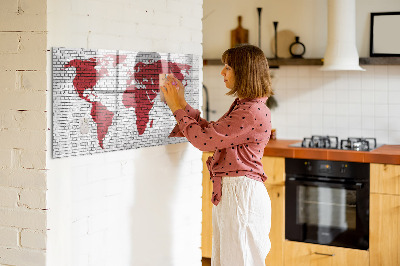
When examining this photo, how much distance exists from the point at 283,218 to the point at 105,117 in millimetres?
2234

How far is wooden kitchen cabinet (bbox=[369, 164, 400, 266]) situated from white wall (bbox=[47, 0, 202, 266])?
1.48 metres

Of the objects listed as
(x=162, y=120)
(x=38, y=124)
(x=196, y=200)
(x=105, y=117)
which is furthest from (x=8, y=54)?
(x=196, y=200)

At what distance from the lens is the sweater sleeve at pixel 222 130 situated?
2646 millimetres

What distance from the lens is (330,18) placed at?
15.1 ft

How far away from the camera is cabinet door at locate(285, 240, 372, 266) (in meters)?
4.20

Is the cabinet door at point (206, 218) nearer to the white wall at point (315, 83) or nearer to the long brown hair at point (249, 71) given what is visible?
the white wall at point (315, 83)

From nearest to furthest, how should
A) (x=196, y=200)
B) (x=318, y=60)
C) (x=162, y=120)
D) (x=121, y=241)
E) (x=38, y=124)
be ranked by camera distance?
(x=38, y=124)
(x=121, y=241)
(x=162, y=120)
(x=196, y=200)
(x=318, y=60)

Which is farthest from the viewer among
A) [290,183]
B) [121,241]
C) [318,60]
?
[318,60]

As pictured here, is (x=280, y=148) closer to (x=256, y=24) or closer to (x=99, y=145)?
(x=256, y=24)

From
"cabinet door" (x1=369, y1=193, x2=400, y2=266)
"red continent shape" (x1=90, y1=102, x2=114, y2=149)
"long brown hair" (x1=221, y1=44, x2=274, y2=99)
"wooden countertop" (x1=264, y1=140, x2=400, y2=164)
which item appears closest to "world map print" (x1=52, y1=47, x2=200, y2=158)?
"red continent shape" (x1=90, y1=102, x2=114, y2=149)

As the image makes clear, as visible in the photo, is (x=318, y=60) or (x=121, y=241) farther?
(x=318, y=60)

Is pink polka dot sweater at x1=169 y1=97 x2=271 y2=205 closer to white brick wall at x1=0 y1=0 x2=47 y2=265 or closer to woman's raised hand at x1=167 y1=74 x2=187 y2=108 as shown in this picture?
woman's raised hand at x1=167 y1=74 x2=187 y2=108

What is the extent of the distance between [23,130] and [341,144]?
2.69 m

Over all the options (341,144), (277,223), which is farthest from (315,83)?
(277,223)
